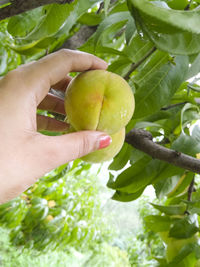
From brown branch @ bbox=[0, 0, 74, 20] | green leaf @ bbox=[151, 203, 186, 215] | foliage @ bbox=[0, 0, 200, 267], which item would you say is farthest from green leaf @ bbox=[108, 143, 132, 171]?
brown branch @ bbox=[0, 0, 74, 20]

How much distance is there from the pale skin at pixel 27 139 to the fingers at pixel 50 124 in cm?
18

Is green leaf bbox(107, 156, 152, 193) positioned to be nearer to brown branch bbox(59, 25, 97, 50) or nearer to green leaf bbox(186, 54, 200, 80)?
green leaf bbox(186, 54, 200, 80)

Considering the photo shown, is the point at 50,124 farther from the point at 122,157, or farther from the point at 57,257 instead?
the point at 57,257

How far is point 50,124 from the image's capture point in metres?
0.67

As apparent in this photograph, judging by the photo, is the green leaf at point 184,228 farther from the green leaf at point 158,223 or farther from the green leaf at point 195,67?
the green leaf at point 195,67

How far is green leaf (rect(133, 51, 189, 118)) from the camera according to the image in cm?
48

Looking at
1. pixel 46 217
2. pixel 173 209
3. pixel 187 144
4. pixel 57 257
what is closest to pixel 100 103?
pixel 187 144

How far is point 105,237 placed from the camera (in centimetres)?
329

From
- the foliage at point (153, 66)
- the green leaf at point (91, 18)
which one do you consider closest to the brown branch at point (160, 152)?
the foliage at point (153, 66)

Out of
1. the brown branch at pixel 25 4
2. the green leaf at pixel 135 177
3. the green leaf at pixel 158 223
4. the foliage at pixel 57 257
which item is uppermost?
the brown branch at pixel 25 4

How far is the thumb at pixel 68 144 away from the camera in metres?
0.44

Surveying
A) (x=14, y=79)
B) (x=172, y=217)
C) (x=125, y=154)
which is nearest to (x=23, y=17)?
(x=14, y=79)

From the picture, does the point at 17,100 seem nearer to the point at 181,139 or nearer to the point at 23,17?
the point at 23,17

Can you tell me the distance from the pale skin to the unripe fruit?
19mm
